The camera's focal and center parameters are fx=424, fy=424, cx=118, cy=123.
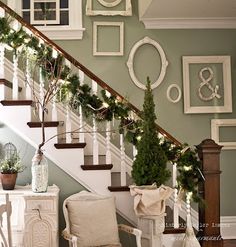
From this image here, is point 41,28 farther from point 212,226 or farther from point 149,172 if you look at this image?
point 212,226

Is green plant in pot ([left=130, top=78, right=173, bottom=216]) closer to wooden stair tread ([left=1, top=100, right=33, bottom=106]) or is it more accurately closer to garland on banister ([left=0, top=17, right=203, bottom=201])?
garland on banister ([left=0, top=17, right=203, bottom=201])

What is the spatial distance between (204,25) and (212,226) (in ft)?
9.90

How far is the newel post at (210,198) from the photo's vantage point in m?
4.46

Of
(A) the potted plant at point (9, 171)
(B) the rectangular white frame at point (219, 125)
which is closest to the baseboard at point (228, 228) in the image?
(B) the rectangular white frame at point (219, 125)

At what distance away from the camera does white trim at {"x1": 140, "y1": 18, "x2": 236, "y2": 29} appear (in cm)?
602

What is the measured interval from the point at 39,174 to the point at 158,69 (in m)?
2.69

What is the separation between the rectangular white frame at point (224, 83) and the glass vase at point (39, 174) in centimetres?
258

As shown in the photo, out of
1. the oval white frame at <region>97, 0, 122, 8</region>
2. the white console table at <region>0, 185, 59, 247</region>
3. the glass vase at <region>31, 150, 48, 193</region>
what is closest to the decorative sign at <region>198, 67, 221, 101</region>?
the oval white frame at <region>97, 0, 122, 8</region>

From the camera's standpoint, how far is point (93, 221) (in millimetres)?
4105

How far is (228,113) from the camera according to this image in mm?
6102

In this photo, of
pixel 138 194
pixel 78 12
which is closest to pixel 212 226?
pixel 138 194

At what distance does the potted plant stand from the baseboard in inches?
121

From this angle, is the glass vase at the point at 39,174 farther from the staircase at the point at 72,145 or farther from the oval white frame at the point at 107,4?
the oval white frame at the point at 107,4

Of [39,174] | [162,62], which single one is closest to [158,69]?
[162,62]
